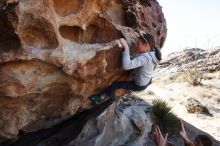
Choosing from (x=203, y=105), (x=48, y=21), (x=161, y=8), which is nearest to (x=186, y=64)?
(x=203, y=105)

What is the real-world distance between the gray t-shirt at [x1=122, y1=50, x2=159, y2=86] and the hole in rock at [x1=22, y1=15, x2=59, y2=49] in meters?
1.38

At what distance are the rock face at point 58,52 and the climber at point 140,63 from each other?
0.50 feet

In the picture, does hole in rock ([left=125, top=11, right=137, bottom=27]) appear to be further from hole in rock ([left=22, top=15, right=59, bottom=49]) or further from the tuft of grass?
the tuft of grass

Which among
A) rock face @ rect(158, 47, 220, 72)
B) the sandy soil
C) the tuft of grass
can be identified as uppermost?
rock face @ rect(158, 47, 220, 72)

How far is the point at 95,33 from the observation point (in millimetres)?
7008

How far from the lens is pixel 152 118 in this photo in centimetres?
1225

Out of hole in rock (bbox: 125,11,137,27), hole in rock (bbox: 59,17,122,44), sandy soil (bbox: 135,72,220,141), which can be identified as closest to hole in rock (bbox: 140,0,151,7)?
hole in rock (bbox: 125,11,137,27)

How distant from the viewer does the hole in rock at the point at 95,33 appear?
658cm

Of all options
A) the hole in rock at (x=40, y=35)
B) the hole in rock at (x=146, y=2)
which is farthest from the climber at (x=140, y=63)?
the hole in rock at (x=40, y=35)

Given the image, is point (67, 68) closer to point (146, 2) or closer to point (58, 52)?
point (58, 52)

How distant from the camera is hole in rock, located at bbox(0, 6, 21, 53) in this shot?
5.34 meters

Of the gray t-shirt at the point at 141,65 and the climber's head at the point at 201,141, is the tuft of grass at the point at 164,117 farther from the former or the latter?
the climber's head at the point at 201,141

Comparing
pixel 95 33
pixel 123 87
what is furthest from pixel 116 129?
pixel 95 33

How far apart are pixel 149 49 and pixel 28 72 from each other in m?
2.32
